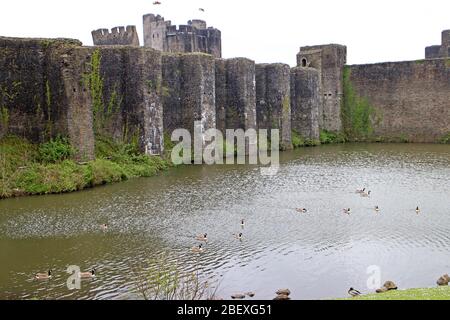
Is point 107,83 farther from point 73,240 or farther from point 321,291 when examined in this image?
point 321,291

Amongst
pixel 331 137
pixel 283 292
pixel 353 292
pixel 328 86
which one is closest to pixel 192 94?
pixel 331 137

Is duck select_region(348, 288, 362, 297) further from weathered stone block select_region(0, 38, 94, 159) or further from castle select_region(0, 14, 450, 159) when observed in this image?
castle select_region(0, 14, 450, 159)

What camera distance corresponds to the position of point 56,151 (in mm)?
20516

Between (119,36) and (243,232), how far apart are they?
98.5ft

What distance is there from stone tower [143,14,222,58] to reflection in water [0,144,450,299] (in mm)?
26326

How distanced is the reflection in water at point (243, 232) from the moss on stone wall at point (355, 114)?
16.3 metres

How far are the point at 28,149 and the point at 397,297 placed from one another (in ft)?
51.0

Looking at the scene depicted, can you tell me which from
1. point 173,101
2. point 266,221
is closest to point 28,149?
point 173,101

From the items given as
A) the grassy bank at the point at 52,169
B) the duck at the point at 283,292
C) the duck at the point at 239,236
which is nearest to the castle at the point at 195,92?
the grassy bank at the point at 52,169

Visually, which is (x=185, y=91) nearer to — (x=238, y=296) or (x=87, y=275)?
(x=87, y=275)

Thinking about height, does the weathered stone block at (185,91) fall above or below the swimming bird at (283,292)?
above

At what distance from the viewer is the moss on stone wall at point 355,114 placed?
3844 cm

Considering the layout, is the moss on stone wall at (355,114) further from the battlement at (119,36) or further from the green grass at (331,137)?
the battlement at (119,36)

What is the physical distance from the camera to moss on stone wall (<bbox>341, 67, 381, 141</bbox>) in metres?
38.4
